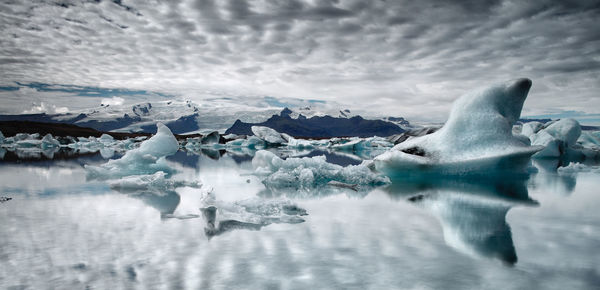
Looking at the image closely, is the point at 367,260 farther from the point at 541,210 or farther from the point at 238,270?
the point at 541,210

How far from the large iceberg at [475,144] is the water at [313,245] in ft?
6.27

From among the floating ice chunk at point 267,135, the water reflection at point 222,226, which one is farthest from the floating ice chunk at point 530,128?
the floating ice chunk at point 267,135

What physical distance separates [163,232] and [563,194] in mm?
5967

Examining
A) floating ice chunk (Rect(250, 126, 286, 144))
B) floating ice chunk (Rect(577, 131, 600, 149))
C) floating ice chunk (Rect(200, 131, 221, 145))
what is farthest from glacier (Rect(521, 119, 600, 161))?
floating ice chunk (Rect(200, 131, 221, 145))

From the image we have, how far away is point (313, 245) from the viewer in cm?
283

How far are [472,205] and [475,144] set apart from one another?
2985 millimetres

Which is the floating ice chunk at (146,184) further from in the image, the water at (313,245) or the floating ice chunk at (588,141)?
the floating ice chunk at (588,141)

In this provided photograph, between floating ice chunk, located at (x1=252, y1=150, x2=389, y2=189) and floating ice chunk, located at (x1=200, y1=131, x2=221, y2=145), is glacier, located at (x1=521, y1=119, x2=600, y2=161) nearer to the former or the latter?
floating ice chunk, located at (x1=252, y1=150, x2=389, y2=189)

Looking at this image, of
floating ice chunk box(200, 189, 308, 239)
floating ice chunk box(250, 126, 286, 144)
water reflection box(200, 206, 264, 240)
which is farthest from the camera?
floating ice chunk box(250, 126, 286, 144)

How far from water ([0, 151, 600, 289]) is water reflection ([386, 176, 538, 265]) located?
2cm

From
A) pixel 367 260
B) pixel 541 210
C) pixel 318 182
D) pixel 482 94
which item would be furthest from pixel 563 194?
pixel 367 260

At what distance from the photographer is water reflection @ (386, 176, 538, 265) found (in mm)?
2867

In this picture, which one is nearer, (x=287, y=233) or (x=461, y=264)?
(x=461, y=264)

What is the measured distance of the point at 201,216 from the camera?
386 cm
